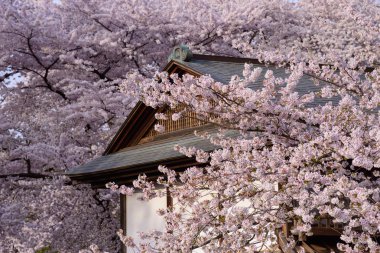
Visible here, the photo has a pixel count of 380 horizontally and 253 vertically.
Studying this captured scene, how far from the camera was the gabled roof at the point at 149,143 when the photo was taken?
41.3 ft

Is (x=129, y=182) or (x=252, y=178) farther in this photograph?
(x=129, y=182)

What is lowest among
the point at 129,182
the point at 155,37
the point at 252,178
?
the point at 252,178

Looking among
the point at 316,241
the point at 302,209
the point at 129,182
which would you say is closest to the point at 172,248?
the point at 302,209

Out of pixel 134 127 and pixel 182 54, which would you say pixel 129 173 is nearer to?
pixel 134 127

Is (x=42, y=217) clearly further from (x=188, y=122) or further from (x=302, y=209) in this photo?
(x=302, y=209)

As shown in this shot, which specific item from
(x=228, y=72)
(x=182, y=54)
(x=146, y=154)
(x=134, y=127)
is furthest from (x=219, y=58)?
(x=146, y=154)

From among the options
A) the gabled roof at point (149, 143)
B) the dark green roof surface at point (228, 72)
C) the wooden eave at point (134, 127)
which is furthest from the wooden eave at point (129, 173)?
the dark green roof surface at point (228, 72)

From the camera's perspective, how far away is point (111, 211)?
1734 centimetres

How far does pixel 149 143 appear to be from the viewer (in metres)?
14.4

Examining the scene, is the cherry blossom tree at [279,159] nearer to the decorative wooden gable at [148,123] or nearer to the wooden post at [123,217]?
the decorative wooden gable at [148,123]

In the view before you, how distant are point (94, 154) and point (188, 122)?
4278 millimetres

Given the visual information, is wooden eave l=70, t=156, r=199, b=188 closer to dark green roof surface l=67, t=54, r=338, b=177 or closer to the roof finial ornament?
dark green roof surface l=67, t=54, r=338, b=177

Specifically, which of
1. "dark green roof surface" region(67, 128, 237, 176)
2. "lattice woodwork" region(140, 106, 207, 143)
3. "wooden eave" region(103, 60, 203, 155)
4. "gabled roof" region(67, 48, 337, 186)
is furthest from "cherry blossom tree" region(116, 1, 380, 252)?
"wooden eave" region(103, 60, 203, 155)

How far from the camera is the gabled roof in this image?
12.6m
